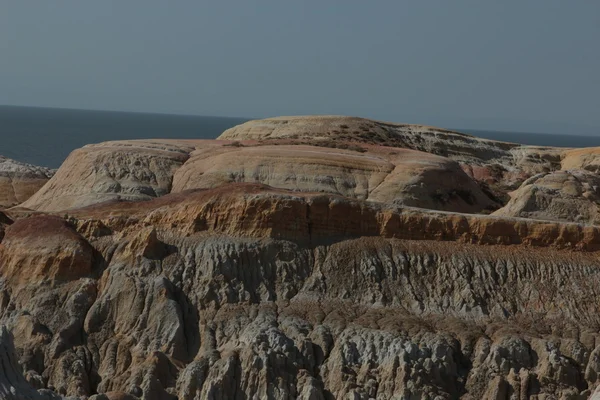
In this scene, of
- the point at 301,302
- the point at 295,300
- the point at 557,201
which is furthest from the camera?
the point at 557,201

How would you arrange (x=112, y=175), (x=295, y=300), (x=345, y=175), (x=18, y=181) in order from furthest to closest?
(x=18, y=181) < (x=112, y=175) < (x=345, y=175) < (x=295, y=300)

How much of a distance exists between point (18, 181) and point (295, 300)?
134 ft

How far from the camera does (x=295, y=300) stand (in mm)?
39531

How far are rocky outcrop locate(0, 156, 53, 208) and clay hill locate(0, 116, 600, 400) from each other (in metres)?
25.4

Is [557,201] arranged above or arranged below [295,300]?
above

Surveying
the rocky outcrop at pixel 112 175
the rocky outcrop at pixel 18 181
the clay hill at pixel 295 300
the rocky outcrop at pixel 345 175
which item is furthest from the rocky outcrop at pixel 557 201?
the rocky outcrop at pixel 18 181

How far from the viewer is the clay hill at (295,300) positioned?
116 ft

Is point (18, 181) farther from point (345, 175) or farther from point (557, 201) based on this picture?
point (557, 201)

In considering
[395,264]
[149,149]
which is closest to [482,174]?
[149,149]

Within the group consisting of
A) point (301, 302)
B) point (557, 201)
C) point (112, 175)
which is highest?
point (557, 201)

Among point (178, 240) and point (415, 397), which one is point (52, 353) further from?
point (415, 397)

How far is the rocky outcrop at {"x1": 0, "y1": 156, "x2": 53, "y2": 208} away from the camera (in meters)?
72.2

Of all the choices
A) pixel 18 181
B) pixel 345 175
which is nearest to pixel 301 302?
pixel 345 175

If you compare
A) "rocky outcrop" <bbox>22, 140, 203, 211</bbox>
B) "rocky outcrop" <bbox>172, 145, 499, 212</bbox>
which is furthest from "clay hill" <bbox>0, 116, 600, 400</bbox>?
"rocky outcrop" <bbox>172, 145, 499, 212</bbox>
